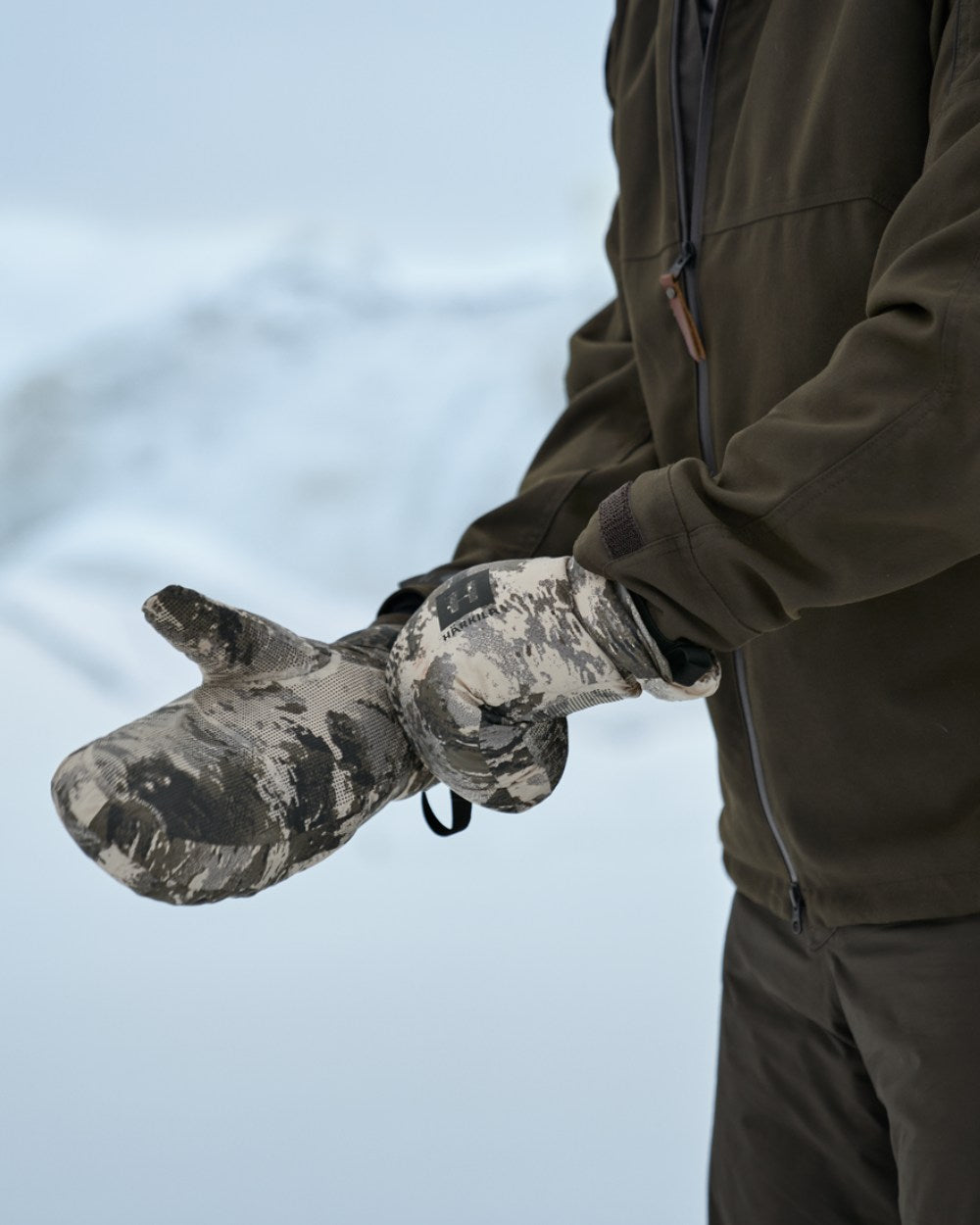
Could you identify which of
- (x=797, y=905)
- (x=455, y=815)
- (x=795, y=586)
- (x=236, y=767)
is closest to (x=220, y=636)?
(x=236, y=767)

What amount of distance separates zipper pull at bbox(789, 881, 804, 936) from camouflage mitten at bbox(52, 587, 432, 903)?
0.82 feet

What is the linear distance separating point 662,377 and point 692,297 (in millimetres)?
70

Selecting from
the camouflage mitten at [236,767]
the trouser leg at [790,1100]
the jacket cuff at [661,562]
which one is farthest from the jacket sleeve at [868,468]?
the trouser leg at [790,1100]

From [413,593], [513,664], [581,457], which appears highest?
[581,457]

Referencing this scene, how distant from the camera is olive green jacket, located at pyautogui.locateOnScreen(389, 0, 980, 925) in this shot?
2.02 feet

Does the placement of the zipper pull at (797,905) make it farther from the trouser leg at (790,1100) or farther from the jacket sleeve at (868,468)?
the jacket sleeve at (868,468)

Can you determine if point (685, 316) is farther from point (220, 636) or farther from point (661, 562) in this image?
point (220, 636)

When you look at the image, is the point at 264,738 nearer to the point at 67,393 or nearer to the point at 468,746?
the point at 468,746

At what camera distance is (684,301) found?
85 centimetres

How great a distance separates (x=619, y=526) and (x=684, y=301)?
9.7 inches

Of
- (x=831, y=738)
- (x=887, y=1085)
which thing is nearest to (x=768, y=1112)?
(x=887, y=1085)

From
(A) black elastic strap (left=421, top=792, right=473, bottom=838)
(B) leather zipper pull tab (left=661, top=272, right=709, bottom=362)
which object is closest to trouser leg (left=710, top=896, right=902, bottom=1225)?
(A) black elastic strap (left=421, top=792, right=473, bottom=838)

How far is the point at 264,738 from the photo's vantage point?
2.31 ft

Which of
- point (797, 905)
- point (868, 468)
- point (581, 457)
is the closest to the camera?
point (868, 468)
